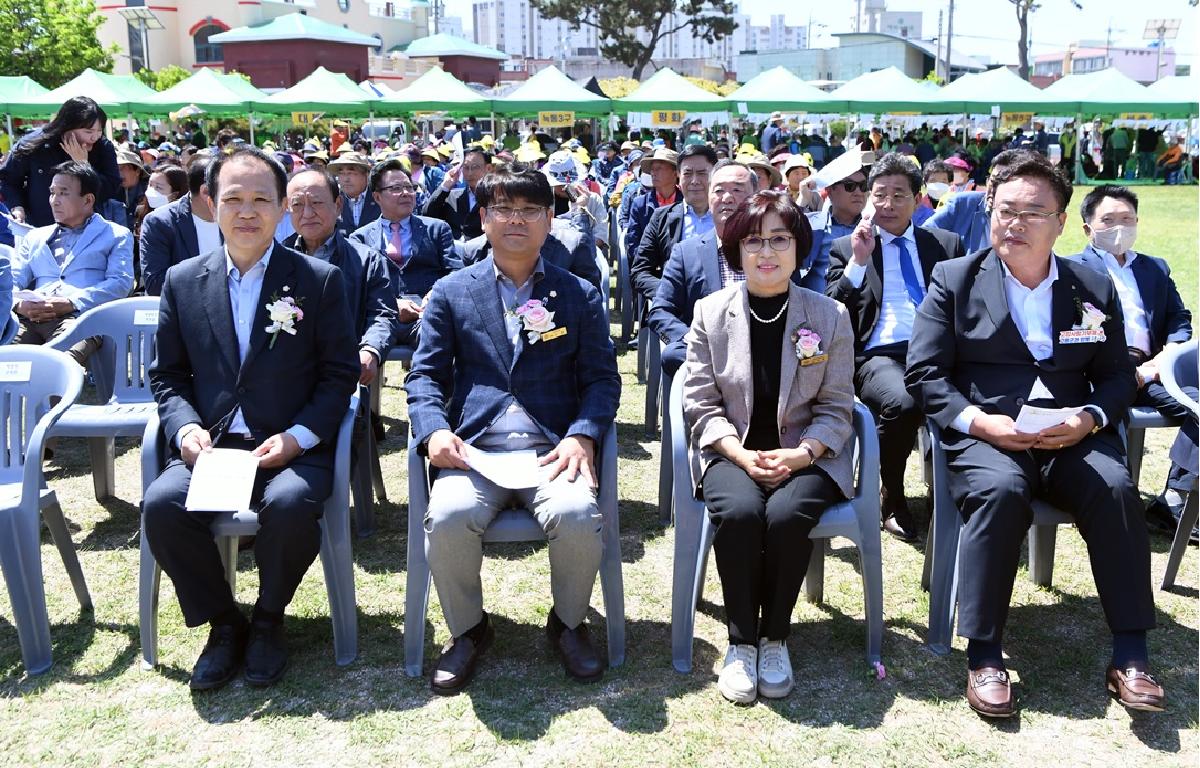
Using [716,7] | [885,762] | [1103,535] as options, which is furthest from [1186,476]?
[716,7]

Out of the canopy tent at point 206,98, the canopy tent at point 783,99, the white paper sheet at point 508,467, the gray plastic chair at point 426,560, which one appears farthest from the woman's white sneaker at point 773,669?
the canopy tent at point 206,98

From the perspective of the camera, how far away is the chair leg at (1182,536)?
12.1ft

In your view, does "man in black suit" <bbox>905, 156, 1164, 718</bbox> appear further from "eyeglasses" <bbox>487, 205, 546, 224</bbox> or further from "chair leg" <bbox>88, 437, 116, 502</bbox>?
"chair leg" <bbox>88, 437, 116, 502</bbox>

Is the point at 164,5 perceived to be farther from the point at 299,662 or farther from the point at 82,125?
the point at 299,662

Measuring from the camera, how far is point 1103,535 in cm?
303

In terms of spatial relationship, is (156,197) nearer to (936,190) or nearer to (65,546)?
(65,546)

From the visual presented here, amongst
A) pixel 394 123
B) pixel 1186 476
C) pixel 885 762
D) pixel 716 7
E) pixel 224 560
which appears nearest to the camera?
pixel 885 762

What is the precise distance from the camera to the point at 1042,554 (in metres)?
3.78

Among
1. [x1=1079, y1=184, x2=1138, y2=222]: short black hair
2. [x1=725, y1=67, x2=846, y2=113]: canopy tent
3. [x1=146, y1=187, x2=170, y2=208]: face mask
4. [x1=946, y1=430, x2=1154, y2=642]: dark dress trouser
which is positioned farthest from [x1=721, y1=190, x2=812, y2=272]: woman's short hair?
[x1=725, y1=67, x2=846, y2=113]: canopy tent

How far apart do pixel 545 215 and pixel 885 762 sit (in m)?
1.99

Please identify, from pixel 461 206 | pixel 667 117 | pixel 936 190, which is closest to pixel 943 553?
pixel 936 190

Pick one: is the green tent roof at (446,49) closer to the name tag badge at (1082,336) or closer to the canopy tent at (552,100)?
the canopy tent at (552,100)

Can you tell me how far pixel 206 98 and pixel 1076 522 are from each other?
2178cm

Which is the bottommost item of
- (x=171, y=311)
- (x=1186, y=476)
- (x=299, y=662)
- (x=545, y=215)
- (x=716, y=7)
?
(x=299, y=662)
